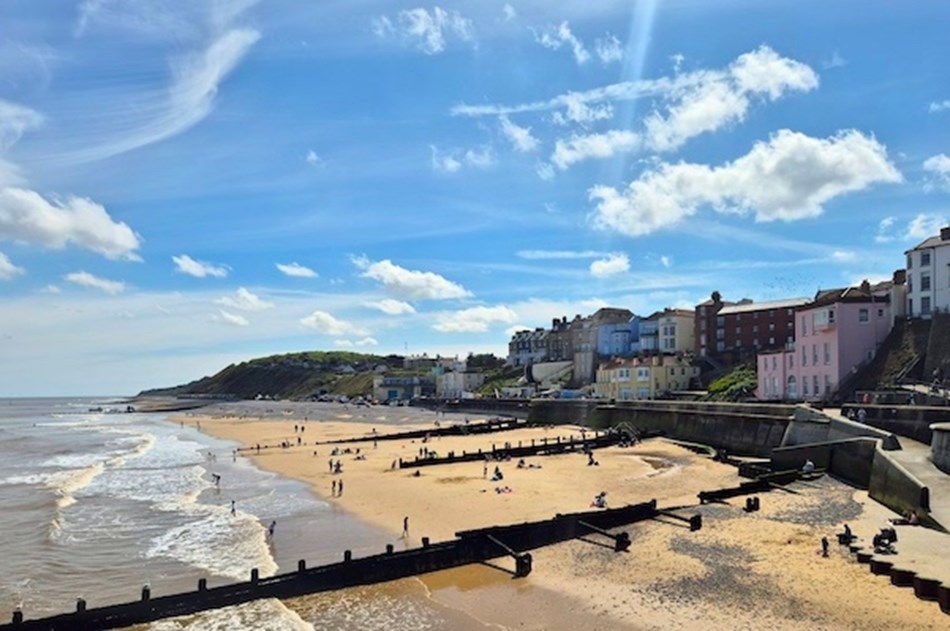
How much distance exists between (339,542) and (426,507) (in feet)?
20.9

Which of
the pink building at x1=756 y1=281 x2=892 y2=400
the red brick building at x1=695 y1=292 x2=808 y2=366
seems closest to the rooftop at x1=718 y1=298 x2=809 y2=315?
the red brick building at x1=695 y1=292 x2=808 y2=366

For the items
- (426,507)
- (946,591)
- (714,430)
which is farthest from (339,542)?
(714,430)

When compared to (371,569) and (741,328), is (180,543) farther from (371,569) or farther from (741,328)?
(741,328)

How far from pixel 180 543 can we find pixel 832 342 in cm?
4791

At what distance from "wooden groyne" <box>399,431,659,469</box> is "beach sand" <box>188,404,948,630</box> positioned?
570 cm

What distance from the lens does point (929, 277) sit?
5500 cm

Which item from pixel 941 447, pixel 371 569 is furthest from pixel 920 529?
pixel 371 569

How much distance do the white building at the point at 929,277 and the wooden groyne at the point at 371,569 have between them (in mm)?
39986

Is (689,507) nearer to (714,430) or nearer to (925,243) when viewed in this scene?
(714,430)

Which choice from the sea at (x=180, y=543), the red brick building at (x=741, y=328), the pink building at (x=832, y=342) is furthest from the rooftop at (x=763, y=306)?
the sea at (x=180, y=543)

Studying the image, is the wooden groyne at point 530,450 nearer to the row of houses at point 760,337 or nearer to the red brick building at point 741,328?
the row of houses at point 760,337

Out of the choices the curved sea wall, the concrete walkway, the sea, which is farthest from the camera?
the curved sea wall

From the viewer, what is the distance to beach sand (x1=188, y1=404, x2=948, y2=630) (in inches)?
655

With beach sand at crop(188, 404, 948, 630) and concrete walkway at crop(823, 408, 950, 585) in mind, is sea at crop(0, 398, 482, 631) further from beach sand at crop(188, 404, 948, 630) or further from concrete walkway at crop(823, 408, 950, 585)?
concrete walkway at crop(823, 408, 950, 585)
